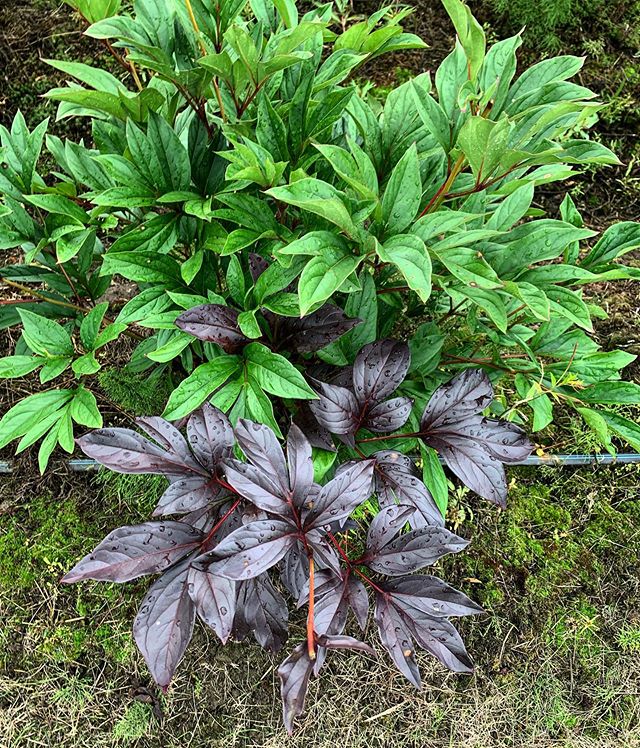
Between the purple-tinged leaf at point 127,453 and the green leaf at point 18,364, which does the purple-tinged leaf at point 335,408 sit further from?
the green leaf at point 18,364

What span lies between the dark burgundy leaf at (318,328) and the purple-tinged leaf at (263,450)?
31cm

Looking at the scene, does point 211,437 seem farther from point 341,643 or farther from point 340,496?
point 341,643

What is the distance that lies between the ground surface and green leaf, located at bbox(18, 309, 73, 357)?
361 millimetres

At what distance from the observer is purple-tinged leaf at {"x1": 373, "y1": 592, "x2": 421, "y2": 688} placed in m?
1.13

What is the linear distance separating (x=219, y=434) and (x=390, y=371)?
0.40 m

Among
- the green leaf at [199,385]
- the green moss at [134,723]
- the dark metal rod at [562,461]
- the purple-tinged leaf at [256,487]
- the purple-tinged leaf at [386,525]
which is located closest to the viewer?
the purple-tinged leaf at [256,487]

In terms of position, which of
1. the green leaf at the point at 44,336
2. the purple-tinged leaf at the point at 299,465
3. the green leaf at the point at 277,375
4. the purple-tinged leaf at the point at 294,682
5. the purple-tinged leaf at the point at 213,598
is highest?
the green leaf at the point at 44,336

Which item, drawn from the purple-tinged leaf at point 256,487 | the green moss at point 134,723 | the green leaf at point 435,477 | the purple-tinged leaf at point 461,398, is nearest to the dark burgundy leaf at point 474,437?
the purple-tinged leaf at point 461,398

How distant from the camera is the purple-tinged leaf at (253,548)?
103 centimetres

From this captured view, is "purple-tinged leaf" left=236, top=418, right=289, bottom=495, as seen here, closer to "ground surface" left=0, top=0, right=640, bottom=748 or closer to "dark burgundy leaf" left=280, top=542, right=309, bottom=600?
"dark burgundy leaf" left=280, top=542, right=309, bottom=600

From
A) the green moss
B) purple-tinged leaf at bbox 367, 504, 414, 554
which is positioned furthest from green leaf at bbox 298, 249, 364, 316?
the green moss

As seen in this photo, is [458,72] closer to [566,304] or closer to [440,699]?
[566,304]

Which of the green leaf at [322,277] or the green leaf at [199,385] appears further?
the green leaf at [199,385]

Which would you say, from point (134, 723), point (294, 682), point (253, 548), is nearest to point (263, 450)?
point (253, 548)
